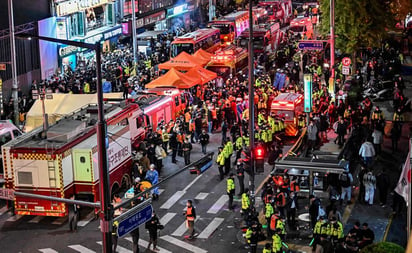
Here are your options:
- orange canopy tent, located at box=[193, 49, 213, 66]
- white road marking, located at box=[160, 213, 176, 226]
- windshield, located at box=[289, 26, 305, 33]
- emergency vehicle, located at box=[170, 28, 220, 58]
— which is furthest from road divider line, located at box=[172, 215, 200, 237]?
windshield, located at box=[289, 26, 305, 33]

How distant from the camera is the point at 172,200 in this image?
29734 millimetres

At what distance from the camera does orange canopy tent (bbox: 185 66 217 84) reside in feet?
149

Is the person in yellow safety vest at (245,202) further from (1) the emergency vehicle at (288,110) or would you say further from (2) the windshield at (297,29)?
(2) the windshield at (297,29)

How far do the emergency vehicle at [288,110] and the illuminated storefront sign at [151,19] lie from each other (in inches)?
1352

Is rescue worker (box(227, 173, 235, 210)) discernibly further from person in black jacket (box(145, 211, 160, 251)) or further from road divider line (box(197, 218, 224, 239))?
person in black jacket (box(145, 211, 160, 251))

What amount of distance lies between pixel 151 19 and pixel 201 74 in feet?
93.9

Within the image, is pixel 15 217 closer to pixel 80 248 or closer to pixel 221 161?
pixel 80 248

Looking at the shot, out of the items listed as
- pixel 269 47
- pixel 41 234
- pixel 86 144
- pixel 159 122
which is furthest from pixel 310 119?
pixel 269 47

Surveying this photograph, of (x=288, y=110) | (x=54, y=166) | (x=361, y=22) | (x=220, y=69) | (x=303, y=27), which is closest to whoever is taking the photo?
(x=54, y=166)

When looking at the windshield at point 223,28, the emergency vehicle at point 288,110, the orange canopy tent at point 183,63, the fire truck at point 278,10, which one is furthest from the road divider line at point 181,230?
the fire truck at point 278,10

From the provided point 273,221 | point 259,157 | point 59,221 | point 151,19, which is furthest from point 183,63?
point 151,19

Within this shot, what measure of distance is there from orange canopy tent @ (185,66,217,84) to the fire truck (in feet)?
95.8

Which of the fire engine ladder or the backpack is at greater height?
the fire engine ladder

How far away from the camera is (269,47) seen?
202ft
